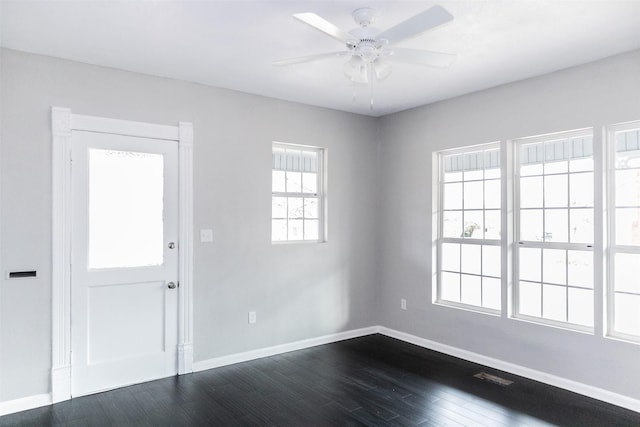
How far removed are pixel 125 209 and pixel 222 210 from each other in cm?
87

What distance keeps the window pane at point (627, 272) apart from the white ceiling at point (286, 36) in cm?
157

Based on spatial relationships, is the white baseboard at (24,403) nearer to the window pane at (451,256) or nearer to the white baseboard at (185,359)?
the white baseboard at (185,359)

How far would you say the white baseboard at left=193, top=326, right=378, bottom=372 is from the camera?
3.99 meters

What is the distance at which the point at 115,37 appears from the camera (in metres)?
2.95

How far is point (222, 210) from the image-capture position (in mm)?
4102

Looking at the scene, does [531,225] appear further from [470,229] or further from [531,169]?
[470,229]

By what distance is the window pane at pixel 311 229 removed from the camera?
4816 millimetres

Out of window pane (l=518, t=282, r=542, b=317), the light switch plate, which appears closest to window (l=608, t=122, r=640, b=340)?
window pane (l=518, t=282, r=542, b=317)

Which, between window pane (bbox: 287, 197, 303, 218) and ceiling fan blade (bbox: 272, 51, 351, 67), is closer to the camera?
ceiling fan blade (bbox: 272, 51, 351, 67)

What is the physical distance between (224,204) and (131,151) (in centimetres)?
95

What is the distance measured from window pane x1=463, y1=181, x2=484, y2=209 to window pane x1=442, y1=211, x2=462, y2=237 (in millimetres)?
148

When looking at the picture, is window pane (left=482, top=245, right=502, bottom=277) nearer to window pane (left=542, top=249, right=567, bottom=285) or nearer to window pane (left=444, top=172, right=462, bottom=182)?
window pane (left=542, top=249, right=567, bottom=285)

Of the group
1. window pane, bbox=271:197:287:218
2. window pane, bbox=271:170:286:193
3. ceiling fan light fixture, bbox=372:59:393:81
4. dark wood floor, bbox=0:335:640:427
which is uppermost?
ceiling fan light fixture, bbox=372:59:393:81

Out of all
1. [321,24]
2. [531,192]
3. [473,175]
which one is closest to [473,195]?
[473,175]
